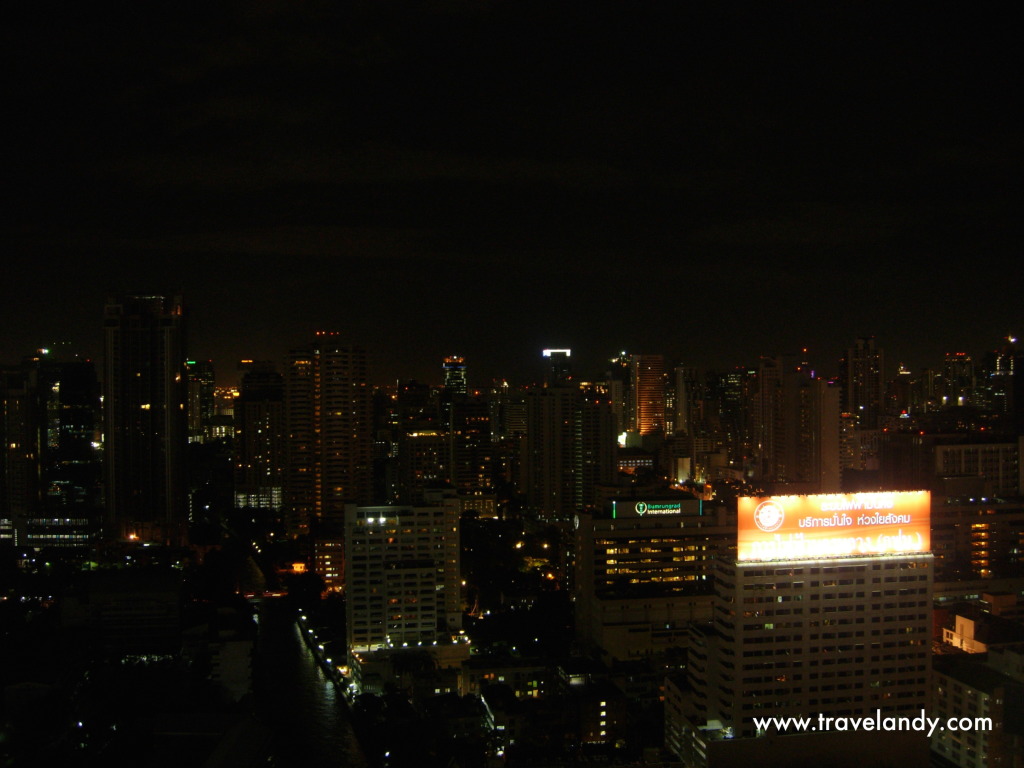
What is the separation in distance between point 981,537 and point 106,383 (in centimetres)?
1193

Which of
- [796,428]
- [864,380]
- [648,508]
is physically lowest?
[648,508]

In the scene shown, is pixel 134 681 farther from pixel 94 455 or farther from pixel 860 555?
pixel 94 455

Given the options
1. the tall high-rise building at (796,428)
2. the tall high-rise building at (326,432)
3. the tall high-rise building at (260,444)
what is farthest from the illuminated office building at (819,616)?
the tall high-rise building at (260,444)

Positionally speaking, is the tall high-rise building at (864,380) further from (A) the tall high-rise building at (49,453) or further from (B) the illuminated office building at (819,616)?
(A) the tall high-rise building at (49,453)

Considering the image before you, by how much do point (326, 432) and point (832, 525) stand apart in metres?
10.9

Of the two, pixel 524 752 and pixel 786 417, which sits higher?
pixel 786 417

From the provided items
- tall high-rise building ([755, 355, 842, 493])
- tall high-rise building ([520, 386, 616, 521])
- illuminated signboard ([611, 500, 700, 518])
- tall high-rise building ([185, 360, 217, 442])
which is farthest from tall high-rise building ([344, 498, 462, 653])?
tall high-rise building ([185, 360, 217, 442])

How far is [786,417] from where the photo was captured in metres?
16.7

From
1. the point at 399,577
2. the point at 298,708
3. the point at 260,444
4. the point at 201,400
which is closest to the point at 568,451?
the point at 260,444

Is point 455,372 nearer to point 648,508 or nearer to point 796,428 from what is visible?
point 796,428

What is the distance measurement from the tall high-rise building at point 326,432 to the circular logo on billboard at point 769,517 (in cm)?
1013

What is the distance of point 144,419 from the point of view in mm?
14211

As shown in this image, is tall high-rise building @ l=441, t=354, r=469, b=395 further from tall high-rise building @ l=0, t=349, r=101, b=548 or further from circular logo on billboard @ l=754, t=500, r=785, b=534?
circular logo on billboard @ l=754, t=500, r=785, b=534

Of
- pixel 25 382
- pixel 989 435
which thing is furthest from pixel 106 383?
pixel 989 435
